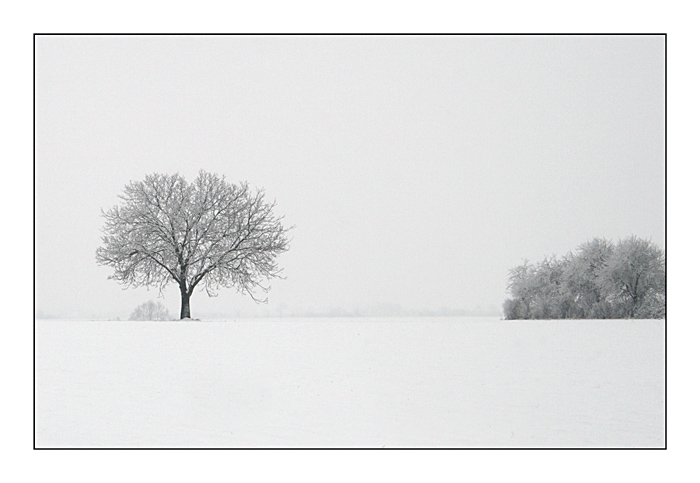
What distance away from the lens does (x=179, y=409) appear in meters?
11.1

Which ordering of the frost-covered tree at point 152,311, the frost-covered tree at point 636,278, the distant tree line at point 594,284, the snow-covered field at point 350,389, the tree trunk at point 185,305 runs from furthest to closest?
1. the tree trunk at point 185,305
2. the frost-covered tree at point 152,311
3. the distant tree line at point 594,284
4. the frost-covered tree at point 636,278
5. the snow-covered field at point 350,389

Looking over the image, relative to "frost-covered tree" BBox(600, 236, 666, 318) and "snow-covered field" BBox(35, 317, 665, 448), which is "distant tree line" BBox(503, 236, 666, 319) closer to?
"frost-covered tree" BBox(600, 236, 666, 318)

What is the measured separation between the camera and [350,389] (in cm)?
1152

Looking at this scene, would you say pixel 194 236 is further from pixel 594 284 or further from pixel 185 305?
pixel 594 284

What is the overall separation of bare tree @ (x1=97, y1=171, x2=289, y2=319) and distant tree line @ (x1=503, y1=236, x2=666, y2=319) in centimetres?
750

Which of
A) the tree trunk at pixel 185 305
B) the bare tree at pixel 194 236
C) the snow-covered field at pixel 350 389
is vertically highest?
the bare tree at pixel 194 236

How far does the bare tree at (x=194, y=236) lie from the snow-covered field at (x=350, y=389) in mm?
5754

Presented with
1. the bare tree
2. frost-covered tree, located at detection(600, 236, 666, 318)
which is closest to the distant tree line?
frost-covered tree, located at detection(600, 236, 666, 318)

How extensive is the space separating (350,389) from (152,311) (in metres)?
9.79

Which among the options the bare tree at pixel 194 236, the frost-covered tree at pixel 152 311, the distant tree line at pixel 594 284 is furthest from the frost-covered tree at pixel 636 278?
the frost-covered tree at pixel 152 311

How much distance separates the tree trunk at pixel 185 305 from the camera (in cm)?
1934

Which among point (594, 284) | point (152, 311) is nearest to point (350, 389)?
point (152, 311)

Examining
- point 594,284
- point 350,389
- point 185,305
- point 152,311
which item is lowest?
point 350,389

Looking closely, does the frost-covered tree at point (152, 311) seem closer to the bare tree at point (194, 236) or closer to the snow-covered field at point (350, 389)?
the bare tree at point (194, 236)
